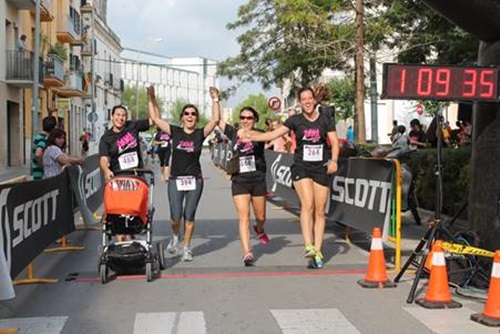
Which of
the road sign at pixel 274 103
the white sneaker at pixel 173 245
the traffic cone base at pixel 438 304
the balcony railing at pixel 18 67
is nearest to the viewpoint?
the traffic cone base at pixel 438 304

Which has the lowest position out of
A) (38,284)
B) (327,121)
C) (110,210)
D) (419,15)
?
(38,284)

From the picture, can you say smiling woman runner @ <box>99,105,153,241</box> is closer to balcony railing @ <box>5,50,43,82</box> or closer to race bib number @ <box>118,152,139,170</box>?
race bib number @ <box>118,152,139,170</box>

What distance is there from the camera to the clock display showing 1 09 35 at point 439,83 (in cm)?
695

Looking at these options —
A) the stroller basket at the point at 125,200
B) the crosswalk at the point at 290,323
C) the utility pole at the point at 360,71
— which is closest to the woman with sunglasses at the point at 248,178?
the stroller basket at the point at 125,200

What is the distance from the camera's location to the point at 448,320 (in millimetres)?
6195

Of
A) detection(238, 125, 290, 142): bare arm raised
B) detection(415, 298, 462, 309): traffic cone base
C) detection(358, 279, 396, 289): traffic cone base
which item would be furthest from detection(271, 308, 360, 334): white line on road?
detection(238, 125, 290, 142): bare arm raised

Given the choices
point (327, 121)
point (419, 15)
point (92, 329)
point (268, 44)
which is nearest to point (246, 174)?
point (327, 121)

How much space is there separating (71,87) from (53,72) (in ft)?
30.9

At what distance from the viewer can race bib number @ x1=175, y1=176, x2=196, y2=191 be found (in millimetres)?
8961

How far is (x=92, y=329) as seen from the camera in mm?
5891

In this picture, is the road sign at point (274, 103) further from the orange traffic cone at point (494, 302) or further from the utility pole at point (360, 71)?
the orange traffic cone at point (494, 302)

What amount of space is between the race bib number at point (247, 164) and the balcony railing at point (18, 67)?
26402 mm

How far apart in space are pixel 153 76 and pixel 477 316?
135660 millimetres

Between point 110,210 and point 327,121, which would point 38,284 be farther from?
point 327,121
